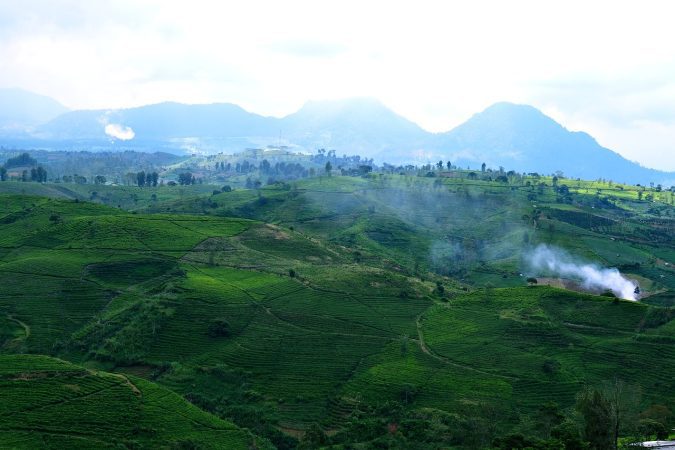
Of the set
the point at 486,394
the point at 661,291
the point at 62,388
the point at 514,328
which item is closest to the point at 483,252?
the point at 661,291

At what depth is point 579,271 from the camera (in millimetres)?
161875

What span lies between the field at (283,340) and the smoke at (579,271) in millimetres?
9081

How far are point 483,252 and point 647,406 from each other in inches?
4327

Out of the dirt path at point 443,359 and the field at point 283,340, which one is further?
the dirt path at point 443,359

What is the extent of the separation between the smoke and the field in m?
9.08

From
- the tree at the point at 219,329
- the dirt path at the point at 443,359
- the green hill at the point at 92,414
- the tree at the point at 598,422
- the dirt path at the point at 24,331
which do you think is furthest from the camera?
the tree at the point at 219,329

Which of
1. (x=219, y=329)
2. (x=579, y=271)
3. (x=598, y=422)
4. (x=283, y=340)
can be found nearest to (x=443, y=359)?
(x=283, y=340)

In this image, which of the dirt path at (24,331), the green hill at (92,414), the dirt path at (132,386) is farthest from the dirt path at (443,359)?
the dirt path at (24,331)

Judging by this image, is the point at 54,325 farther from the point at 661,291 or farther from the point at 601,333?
the point at 661,291

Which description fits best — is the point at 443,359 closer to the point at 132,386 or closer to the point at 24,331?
the point at 132,386

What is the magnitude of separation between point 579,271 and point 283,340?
95964mm

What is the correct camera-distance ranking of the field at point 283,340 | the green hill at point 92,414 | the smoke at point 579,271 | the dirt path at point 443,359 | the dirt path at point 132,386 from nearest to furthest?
the green hill at point 92,414
the dirt path at point 132,386
the field at point 283,340
the dirt path at point 443,359
the smoke at point 579,271

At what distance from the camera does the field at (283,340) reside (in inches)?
2949

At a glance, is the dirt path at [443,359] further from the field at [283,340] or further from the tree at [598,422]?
the tree at [598,422]
